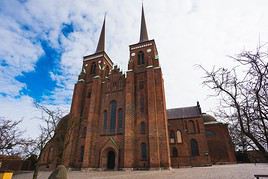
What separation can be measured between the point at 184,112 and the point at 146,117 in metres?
17.5

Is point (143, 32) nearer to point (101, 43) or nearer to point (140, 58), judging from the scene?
point (140, 58)

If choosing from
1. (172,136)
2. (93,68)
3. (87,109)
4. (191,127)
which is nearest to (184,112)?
(191,127)

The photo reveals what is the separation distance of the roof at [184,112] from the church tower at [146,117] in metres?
14.2

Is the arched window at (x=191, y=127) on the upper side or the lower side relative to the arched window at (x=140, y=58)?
lower

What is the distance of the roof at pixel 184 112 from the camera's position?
116 ft

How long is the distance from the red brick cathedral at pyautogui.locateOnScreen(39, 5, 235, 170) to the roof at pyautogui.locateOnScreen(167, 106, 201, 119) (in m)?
0.42

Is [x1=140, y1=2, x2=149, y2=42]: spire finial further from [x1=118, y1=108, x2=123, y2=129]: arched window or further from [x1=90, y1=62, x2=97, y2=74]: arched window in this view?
[x1=118, y1=108, x2=123, y2=129]: arched window

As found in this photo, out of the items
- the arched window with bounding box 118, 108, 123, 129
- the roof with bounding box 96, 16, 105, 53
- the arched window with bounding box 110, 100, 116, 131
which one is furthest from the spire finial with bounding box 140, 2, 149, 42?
the arched window with bounding box 118, 108, 123, 129

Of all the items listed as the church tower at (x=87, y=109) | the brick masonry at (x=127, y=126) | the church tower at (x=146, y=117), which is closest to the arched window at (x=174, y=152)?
the brick masonry at (x=127, y=126)

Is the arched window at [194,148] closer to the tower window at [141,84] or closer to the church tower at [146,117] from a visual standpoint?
the church tower at [146,117]

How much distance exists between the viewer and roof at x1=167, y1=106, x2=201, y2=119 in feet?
116

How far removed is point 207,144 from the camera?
Result: 32750 millimetres

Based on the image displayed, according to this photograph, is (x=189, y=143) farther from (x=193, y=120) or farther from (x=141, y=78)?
(x=141, y=78)

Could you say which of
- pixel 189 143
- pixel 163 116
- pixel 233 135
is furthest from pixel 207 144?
pixel 233 135
